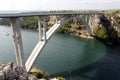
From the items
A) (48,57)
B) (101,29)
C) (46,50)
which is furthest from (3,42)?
(101,29)

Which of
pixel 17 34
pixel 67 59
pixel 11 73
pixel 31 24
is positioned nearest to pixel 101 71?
pixel 67 59

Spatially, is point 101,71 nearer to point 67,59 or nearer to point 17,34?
point 67,59

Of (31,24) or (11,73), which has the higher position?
(11,73)

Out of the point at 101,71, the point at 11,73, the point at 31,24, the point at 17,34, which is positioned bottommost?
the point at 31,24

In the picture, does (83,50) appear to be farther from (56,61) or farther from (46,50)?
(56,61)

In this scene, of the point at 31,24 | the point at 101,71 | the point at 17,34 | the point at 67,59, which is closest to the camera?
the point at 17,34

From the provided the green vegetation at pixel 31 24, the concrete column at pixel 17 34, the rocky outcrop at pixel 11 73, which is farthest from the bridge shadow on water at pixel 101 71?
the green vegetation at pixel 31 24

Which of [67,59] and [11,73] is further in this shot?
[67,59]

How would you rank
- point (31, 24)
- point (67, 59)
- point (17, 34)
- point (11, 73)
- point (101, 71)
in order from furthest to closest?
point (31, 24) → point (67, 59) → point (101, 71) → point (17, 34) → point (11, 73)

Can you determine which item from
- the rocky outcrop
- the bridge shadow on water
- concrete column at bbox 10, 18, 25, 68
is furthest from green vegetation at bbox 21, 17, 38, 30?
Answer: the rocky outcrop
